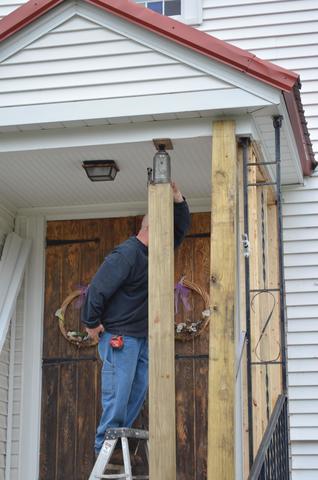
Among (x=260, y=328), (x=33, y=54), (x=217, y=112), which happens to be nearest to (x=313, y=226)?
(x=260, y=328)

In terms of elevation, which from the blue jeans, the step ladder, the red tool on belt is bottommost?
the step ladder

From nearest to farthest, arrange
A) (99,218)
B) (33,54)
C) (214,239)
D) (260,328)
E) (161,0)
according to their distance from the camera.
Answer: (214,239)
(33,54)
(260,328)
(99,218)
(161,0)

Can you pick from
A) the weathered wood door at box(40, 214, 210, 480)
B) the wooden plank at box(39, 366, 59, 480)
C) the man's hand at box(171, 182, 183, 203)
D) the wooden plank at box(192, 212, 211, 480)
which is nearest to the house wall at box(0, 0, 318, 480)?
the wooden plank at box(39, 366, 59, 480)

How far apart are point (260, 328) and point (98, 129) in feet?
6.15

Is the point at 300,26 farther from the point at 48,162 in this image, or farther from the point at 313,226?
the point at 48,162

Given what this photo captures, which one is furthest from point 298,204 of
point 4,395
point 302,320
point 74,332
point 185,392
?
point 4,395

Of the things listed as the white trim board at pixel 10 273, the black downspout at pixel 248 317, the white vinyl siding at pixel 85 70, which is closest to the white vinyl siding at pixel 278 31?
the black downspout at pixel 248 317

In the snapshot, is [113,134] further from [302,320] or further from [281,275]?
[302,320]

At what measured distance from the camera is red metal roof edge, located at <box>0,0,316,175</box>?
5738 mm

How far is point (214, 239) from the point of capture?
5.67 metres

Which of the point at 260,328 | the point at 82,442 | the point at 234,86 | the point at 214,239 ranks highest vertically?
the point at 234,86

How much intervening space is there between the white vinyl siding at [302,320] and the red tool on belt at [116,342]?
206cm

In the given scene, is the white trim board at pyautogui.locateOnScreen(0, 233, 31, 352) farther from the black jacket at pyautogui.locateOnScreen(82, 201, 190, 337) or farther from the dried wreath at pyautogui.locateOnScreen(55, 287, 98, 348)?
the black jacket at pyautogui.locateOnScreen(82, 201, 190, 337)

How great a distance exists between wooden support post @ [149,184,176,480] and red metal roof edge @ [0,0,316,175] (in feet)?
2.99
